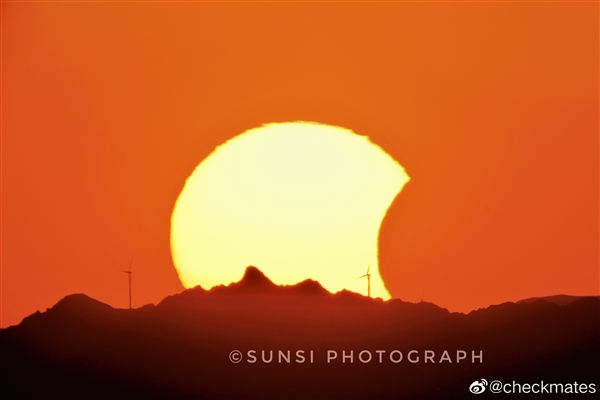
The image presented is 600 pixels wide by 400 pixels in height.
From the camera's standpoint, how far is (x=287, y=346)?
36.4ft

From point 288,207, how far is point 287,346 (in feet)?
7.61

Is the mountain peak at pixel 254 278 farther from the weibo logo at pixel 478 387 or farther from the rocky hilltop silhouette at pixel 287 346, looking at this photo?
the weibo logo at pixel 478 387

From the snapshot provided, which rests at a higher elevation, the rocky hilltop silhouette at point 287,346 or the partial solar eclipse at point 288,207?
the partial solar eclipse at point 288,207

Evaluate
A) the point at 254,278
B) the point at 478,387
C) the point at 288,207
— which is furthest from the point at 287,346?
the point at 478,387

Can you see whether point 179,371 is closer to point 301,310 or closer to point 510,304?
point 301,310

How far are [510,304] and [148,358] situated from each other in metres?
6.25

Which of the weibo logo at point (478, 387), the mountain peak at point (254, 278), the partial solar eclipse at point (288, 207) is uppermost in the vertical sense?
the partial solar eclipse at point (288, 207)

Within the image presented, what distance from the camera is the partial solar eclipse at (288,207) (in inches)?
432

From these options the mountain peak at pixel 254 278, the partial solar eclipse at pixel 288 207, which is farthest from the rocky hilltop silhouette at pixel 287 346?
the partial solar eclipse at pixel 288 207

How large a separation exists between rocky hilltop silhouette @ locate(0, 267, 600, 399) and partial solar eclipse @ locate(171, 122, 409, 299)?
421 mm

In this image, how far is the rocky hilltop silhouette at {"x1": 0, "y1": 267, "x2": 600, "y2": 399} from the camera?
11.0 meters

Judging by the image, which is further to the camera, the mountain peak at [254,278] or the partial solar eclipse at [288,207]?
the mountain peak at [254,278]

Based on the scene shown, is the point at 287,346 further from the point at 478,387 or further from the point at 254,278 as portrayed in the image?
the point at 478,387

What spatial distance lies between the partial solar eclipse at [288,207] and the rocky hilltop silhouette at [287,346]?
421 millimetres
